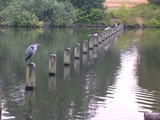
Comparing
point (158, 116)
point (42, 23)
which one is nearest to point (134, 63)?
point (158, 116)

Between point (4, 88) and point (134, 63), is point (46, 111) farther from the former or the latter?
point (134, 63)

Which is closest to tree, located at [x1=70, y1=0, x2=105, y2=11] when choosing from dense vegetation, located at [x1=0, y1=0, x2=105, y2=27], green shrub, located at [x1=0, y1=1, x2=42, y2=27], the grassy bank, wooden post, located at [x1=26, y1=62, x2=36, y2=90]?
dense vegetation, located at [x1=0, y1=0, x2=105, y2=27]

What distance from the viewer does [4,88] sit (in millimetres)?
13844

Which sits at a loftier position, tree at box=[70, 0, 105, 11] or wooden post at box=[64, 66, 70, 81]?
tree at box=[70, 0, 105, 11]

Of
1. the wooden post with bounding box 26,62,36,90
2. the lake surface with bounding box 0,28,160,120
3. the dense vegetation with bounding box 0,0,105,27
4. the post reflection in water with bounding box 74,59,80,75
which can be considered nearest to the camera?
the lake surface with bounding box 0,28,160,120

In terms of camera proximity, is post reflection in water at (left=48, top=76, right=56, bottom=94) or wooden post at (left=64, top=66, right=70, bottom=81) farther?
wooden post at (left=64, top=66, right=70, bottom=81)

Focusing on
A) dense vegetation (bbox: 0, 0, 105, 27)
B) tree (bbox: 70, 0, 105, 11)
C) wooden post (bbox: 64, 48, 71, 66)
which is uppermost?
tree (bbox: 70, 0, 105, 11)

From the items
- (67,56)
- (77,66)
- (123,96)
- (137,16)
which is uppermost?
(137,16)

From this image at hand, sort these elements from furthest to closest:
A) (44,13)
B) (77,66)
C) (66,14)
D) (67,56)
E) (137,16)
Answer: (137,16) → (44,13) → (66,14) → (77,66) → (67,56)

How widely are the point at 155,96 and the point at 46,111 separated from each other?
4163 millimetres

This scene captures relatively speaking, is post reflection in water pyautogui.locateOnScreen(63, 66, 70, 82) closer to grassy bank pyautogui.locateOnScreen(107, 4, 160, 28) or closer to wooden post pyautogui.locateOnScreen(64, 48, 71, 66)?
wooden post pyautogui.locateOnScreen(64, 48, 71, 66)

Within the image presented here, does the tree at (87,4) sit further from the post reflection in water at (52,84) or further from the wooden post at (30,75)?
the wooden post at (30,75)

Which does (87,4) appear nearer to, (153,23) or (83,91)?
(153,23)

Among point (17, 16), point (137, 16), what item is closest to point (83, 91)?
point (17, 16)
